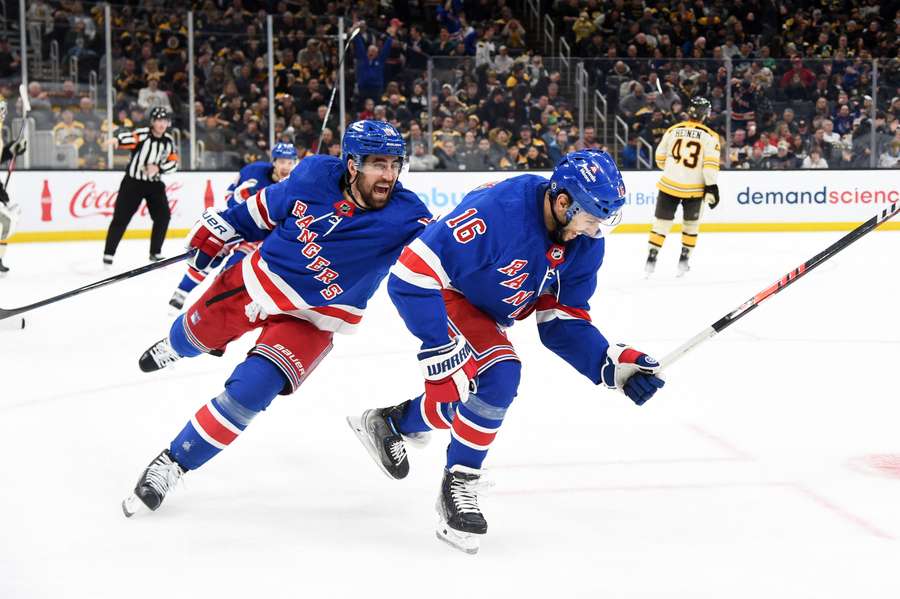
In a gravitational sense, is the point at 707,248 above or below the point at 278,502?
below

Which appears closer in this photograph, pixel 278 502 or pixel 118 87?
pixel 278 502

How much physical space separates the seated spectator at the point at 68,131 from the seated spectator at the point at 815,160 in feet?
24.6

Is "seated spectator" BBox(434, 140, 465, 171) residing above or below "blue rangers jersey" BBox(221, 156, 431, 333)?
below

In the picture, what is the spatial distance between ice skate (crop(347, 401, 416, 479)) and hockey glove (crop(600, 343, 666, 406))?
0.65 m

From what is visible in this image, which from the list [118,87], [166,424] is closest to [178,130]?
[118,87]

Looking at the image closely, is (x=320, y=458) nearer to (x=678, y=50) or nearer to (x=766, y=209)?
(x=766, y=209)

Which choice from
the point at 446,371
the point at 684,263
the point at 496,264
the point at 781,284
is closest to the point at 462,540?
the point at 446,371

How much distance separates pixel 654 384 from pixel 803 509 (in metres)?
0.63

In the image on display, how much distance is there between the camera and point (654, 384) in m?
2.82

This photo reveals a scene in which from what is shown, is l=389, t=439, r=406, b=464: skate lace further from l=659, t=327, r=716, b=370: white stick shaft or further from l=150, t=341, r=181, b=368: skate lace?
l=150, t=341, r=181, b=368: skate lace

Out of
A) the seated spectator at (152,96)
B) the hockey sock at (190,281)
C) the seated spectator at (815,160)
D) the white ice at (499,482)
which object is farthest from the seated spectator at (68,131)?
the seated spectator at (815,160)

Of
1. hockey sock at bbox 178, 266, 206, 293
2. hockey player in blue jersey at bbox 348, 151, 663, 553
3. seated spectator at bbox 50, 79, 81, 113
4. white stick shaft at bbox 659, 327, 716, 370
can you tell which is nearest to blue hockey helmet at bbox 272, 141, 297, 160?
hockey sock at bbox 178, 266, 206, 293

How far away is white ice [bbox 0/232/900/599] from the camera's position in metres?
2.51

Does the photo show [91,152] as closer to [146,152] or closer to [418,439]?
[146,152]
